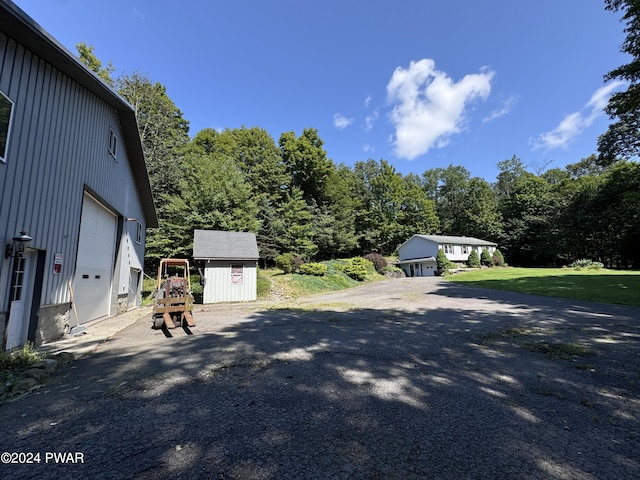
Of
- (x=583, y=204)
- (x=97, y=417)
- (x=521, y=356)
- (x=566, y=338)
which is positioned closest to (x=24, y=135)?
(x=97, y=417)

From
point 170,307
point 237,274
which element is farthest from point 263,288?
point 170,307

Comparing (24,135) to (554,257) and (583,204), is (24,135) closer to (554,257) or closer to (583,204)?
(583,204)

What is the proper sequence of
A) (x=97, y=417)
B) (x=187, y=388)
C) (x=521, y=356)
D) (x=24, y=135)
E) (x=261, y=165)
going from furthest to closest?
1. (x=261, y=165)
2. (x=24, y=135)
3. (x=521, y=356)
4. (x=187, y=388)
5. (x=97, y=417)

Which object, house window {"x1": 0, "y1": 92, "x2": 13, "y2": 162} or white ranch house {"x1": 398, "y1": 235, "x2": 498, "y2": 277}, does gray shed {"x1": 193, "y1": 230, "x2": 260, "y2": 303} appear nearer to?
house window {"x1": 0, "y1": 92, "x2": 13, "y2": 162}

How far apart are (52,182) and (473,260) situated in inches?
1623

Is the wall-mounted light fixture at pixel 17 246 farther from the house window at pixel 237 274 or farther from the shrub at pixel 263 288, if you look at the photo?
the shrub at pixel 263 288

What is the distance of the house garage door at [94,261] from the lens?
29.4 feet

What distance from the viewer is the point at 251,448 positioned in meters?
2.55

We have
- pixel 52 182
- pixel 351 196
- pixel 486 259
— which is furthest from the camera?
pixel 351 196

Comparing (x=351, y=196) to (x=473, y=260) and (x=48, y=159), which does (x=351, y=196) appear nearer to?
(x=473, y=260)

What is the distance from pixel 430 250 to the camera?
127 ft

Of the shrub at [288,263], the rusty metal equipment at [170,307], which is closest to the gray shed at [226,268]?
the shrub at [288,263]

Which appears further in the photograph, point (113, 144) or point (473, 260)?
point (473, 260)

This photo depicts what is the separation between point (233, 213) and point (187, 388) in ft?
69.9
